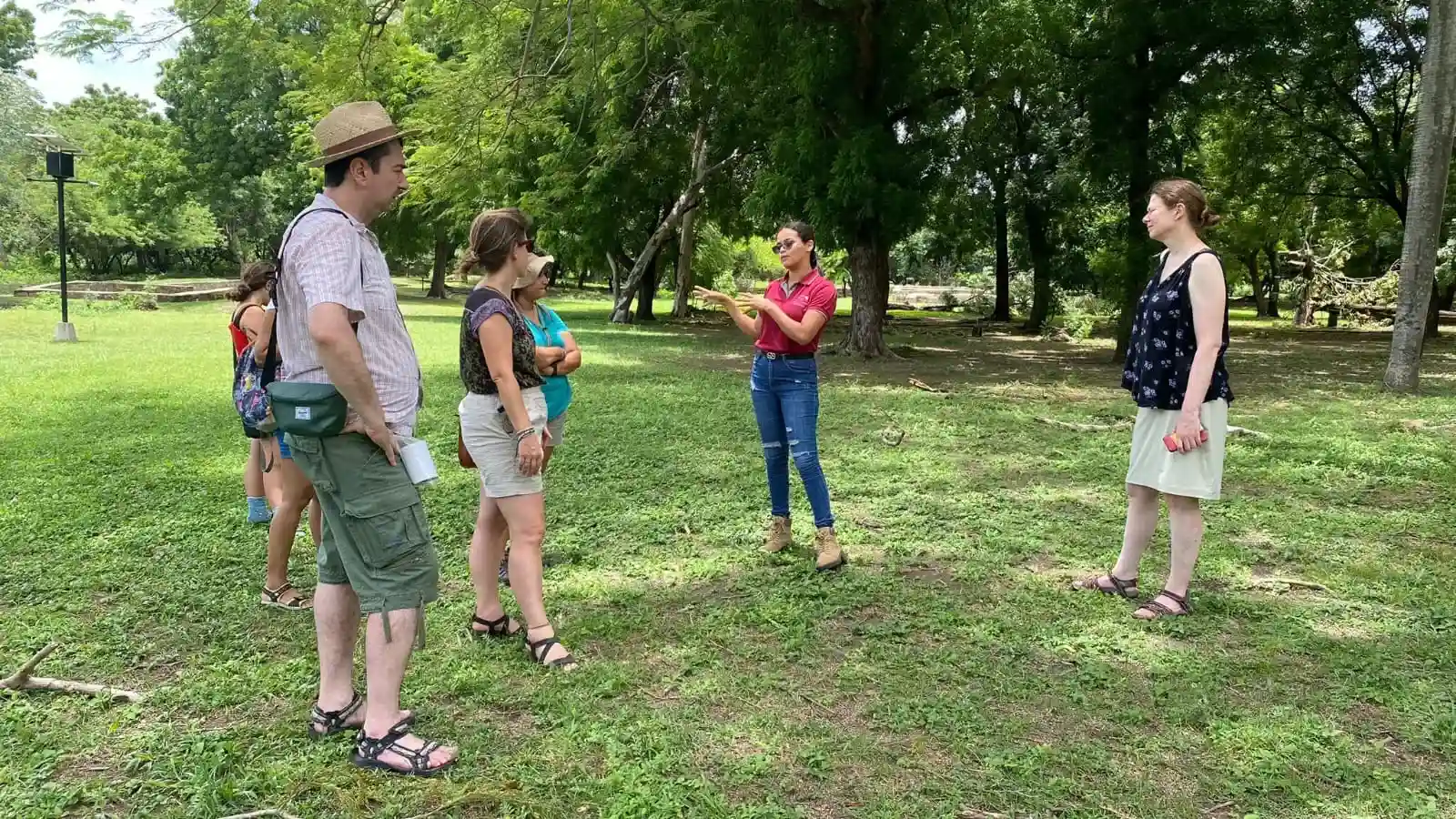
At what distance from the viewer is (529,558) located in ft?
11.7

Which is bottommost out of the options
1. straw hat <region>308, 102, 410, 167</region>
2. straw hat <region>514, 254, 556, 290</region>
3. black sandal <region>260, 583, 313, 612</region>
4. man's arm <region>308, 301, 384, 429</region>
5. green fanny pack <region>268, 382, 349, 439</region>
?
black sandal <region>260, 583, 313, 612</region>

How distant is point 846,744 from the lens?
298cm

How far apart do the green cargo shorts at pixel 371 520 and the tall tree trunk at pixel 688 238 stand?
20599 millimetres

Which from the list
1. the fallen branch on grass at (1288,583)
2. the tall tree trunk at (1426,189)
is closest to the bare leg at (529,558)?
the fallen branch on grass at (1288,583)

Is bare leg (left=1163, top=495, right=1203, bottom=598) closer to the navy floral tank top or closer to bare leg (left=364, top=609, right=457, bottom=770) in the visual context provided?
the navy floral tank top

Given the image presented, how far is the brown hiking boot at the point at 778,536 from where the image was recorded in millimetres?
4965

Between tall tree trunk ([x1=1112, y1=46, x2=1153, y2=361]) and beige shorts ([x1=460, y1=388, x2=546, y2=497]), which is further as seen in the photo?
tall tree trunk ([x1=1112, y1=46, x2=1153, y2=361])

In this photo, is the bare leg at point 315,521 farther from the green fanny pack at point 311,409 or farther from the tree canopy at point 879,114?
the tree canopy at point 879,114

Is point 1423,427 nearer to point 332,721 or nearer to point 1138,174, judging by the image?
point 1138,174

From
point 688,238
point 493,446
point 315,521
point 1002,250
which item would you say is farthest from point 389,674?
point 1002,250

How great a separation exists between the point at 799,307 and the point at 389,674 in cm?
243

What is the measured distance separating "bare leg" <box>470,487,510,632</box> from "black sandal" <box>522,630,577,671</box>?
28cm

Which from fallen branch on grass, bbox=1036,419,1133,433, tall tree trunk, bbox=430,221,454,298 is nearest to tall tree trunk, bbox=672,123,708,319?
tall tree trunk, bbox=430,221,454,298

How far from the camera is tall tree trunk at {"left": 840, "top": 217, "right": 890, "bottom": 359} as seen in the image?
15.6m
